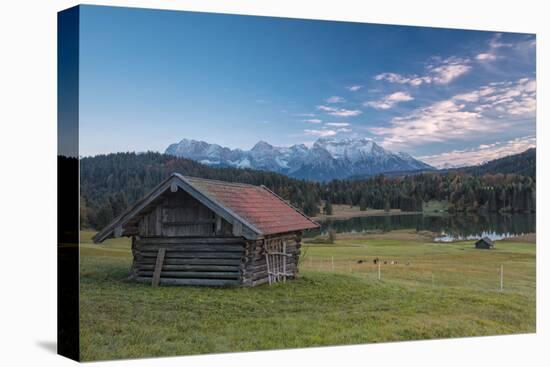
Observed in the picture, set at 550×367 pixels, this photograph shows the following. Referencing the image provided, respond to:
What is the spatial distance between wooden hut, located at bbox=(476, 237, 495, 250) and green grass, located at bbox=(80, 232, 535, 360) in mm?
205

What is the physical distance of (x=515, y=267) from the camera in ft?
71.3

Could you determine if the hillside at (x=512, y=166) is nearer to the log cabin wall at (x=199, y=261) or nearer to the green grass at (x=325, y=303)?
the green grass at (x=325, y=303)

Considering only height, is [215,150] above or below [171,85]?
below

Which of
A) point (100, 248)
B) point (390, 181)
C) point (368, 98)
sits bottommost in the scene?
point (100, 248)

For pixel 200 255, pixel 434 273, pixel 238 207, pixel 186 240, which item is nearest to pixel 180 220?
pixel 186 240

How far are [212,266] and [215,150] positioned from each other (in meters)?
2.65

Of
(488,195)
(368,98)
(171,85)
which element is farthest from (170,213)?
(488,195)

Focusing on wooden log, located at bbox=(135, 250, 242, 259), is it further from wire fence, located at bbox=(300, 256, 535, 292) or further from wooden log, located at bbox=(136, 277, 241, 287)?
wire fence, located at bbox=(300, 256, 535, 292)

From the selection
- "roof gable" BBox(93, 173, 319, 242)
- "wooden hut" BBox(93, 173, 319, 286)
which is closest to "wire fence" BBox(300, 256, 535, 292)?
"roof gable" BBox(93, 173, 319, 242)

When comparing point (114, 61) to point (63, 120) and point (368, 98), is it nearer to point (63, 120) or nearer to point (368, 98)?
point (63, 120)

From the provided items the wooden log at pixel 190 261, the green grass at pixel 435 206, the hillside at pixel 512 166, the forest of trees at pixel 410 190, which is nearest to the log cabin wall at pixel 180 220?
the wooden log at pixel 190 261

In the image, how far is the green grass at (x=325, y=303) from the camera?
17.0 m

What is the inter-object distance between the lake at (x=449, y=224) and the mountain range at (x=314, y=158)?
3.97 ft

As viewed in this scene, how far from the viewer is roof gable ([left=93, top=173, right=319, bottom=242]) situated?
18.7m
